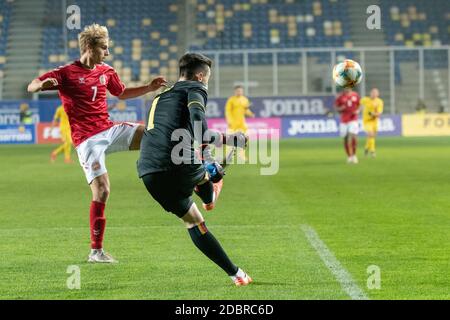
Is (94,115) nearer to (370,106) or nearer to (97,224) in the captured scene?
(97,224)

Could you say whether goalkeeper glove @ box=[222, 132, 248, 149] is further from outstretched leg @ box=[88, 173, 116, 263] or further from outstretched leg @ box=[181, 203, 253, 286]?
outstretched leg @ box=[88, 173, 116, 263]

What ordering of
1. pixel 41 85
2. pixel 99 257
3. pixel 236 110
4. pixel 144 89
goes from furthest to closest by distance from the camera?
pixel 236 110 → pixel 144 89 → pixel 99 257 → pixel 41 85

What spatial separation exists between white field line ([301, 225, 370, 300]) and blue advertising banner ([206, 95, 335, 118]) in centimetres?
2892

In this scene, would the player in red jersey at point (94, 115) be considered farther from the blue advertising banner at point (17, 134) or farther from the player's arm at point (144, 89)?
the blue advertising banner at point (17, 134)

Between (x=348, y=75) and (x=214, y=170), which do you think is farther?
(x=348, y=75)

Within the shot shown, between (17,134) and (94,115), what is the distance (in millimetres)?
31590

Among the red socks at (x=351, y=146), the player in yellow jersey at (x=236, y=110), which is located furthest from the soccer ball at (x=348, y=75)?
the player in yellow jersey at (x=236, y=110)

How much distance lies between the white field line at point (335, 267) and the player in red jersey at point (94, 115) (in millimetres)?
2175

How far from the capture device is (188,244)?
10.4 meters

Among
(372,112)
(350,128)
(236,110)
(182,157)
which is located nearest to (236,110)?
(236,110)

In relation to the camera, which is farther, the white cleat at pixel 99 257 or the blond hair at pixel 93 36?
the blond hair at pixel 93 36

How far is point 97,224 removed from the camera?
9.52 m

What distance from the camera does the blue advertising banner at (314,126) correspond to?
41.3 metres

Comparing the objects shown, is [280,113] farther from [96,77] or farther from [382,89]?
[96,77]
